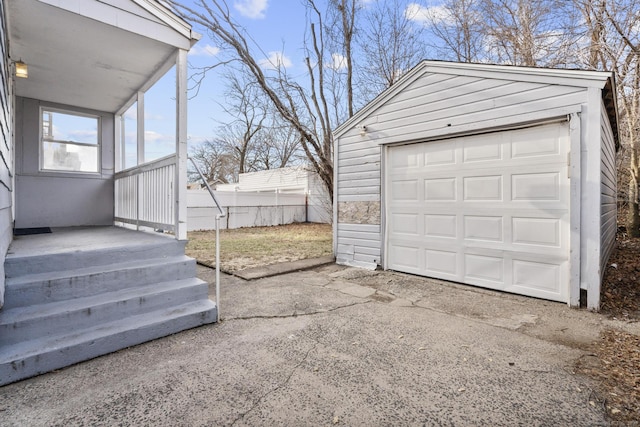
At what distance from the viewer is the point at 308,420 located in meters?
1.90

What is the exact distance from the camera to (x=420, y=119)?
17.4ft

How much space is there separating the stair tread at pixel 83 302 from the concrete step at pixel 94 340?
18cm

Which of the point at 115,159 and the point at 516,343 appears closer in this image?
the point at 516,343

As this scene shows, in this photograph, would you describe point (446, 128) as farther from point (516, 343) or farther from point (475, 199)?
point (516, 343)

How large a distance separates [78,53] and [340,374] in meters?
4.59

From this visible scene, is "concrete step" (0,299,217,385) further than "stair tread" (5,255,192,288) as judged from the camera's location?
No

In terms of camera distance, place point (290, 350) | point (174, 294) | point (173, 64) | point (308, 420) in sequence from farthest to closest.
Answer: point (173, 64)
point (174, 294)
point (290, 350)
point (308, 420)

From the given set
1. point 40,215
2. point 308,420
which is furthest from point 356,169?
point 40,215

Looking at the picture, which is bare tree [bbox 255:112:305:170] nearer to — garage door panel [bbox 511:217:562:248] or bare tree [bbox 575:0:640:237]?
bare tree [bbox 575:0:640:237]

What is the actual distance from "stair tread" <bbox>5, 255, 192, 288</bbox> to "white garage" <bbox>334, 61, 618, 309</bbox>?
3.64 m

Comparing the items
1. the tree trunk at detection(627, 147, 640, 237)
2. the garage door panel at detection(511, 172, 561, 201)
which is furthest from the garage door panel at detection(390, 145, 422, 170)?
the tree trunk at detection(627, 147, 640, 237)

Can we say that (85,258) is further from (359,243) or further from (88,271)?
(359,243)

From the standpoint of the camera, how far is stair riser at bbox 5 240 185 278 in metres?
2.71

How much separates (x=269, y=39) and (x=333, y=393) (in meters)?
11.2
